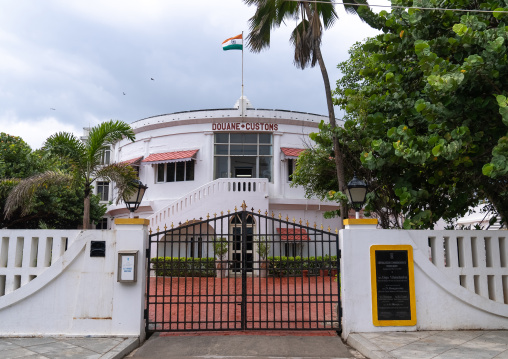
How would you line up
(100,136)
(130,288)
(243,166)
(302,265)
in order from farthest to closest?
(243,166) → (100,136) → (302,265) → (130,288)

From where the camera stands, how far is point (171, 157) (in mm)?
20797

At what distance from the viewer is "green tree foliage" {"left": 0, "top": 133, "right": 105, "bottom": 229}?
16.8 m

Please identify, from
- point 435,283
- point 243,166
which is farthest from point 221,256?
point 243,166

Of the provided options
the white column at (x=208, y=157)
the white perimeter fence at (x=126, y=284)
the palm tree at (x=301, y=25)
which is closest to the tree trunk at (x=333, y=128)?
the palm tree at (x=301, y=25)

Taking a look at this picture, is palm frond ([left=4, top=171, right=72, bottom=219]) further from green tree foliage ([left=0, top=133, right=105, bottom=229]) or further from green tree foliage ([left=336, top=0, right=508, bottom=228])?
green tree foliage ([left=336, top=0, right=508, bottom=228])

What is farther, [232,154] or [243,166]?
[243,166]

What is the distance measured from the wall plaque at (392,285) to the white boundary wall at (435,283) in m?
0.09

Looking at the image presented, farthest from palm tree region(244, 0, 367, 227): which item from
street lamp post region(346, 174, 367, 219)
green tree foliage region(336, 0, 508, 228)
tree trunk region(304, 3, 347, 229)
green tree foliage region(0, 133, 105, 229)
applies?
green tree foliage region(0, 133, 105, 229)

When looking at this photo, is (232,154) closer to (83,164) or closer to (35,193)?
(35,193)

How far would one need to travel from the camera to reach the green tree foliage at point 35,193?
16.8 metres

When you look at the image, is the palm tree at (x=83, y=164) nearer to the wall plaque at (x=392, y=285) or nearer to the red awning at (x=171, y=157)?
the wall plaque at (x=392, y=285)

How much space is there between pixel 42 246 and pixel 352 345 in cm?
546

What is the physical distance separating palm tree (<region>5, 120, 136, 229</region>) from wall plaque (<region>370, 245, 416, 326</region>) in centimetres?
692

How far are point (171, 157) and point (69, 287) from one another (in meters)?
13.9
